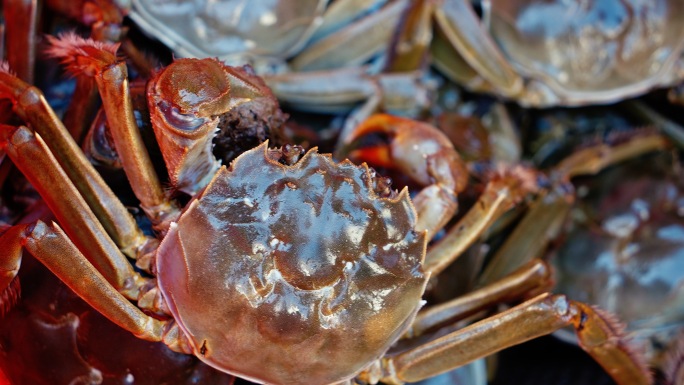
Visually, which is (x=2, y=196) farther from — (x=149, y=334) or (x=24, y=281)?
(x=149, y=334)

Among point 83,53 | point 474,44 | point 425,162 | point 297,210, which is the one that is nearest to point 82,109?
point 83,53

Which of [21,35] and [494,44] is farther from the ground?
[21,35]

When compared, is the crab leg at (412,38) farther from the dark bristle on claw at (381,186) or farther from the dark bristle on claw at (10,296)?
the dark bristle on claw at (10,296)

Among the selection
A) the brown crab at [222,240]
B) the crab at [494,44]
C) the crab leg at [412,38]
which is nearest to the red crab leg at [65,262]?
the brown crab at [222,240]

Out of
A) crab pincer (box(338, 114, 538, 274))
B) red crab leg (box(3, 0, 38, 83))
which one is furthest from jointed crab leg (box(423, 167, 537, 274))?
red crab leg (box(3, 0, 38, 83))

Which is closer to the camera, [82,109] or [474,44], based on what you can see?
[82,109]

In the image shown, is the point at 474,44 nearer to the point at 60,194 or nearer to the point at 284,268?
the point at 284,268
